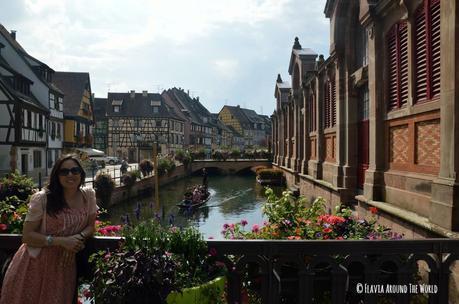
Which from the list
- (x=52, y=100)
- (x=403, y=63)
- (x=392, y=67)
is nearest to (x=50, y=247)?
(x=403, y=63)

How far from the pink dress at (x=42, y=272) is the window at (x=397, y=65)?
7.82m

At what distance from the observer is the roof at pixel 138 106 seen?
2648 inches

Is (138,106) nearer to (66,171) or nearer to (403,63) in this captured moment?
(403,63)

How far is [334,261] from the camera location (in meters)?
3.35

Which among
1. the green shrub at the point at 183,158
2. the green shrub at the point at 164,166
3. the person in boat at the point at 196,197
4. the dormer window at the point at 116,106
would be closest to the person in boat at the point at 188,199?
the person in boat at the point at 196,197

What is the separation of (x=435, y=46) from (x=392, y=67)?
226 cm

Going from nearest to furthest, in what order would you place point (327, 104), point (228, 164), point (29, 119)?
point (327, 104) → point (29, 119) → point (228, 164)

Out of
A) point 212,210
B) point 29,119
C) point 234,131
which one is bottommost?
point 212,210

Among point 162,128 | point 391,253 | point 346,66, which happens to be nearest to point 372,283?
point 391,253

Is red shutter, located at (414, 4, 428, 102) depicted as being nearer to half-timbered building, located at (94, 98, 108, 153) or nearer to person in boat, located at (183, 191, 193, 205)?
person in boat, located at (183, 191, 193, 205)

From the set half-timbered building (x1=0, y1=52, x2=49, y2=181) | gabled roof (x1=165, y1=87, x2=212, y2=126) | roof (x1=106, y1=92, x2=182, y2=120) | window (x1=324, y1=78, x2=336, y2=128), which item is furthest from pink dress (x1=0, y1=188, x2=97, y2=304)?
gabled roof (x1=165, y1=87, x2=212, y2=126)

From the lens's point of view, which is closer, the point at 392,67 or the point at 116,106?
the point at 392,67

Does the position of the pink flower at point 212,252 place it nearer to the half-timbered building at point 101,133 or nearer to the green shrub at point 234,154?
the green shrub at point 234,154

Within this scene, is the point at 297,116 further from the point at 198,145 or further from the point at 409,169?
the point at 198,145
